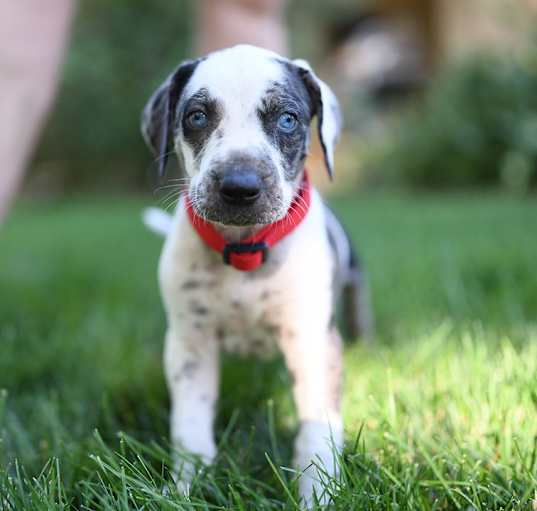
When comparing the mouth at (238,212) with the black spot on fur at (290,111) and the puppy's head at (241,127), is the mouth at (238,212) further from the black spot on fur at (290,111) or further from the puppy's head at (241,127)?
the black spot on fur at (290,111)

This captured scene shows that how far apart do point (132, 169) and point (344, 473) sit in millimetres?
11758

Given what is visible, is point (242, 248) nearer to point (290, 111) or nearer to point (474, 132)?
point (290, 111)

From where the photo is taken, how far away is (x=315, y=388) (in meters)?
2.08

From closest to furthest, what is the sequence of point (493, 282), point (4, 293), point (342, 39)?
point (493, 282)
point (4, 293)
point (342, 39)

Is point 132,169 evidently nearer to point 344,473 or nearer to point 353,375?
point 353,375

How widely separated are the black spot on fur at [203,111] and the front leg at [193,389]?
0.59m

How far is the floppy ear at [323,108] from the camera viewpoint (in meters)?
2.16

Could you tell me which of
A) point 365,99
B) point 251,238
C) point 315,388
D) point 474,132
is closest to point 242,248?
point 251,238

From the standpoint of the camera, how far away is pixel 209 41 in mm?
3416

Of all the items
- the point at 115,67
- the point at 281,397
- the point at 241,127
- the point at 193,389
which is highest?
the point at 115,67

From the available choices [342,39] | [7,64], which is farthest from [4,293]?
[342,39]

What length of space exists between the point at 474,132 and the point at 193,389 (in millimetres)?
7982

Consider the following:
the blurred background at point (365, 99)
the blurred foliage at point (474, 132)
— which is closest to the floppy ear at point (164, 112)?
the blurred background at point (365, 99)

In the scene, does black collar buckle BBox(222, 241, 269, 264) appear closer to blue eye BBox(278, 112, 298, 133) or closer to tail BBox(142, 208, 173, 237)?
blue eye BBox(278, 112, 298, 133)
